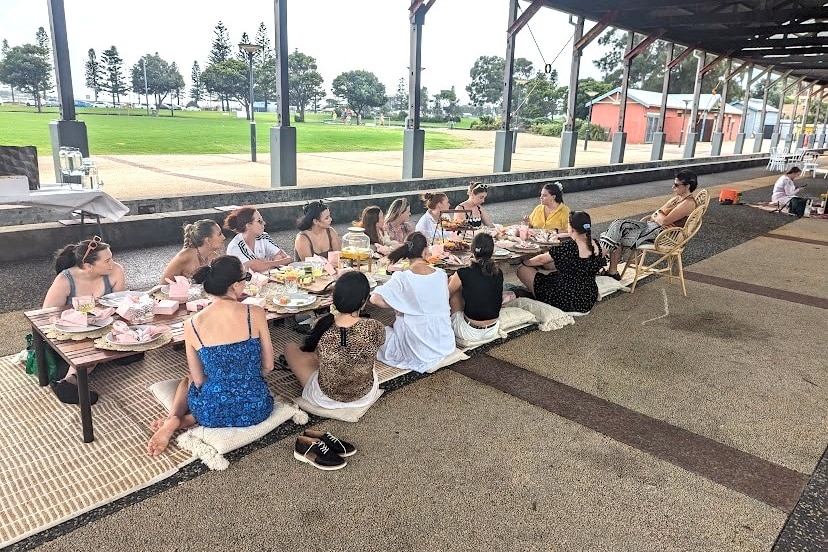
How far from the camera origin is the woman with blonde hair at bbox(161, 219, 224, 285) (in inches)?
179

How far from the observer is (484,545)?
2625mm

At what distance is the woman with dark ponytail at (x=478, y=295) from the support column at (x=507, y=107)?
465 inches

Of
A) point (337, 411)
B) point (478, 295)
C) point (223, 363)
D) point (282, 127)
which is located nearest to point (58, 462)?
point (223, 363)

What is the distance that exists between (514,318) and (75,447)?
3.60 metres

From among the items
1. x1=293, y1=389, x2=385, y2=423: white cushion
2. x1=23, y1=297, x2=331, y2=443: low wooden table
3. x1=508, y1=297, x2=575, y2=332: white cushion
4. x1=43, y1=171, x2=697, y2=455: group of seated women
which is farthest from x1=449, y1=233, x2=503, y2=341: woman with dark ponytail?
x1=23, y1=297, x2=331, y2=443: low wooden table

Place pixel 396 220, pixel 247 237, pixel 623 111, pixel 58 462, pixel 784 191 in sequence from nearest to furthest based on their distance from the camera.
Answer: pixel 58 462 < pixel 247 237 < pixel 396 220 < pixel 784 191 < pixel 623 111

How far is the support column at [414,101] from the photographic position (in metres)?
13.0

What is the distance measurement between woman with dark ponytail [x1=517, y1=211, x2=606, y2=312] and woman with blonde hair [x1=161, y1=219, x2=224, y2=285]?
10.2 feet

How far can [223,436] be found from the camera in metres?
3.27

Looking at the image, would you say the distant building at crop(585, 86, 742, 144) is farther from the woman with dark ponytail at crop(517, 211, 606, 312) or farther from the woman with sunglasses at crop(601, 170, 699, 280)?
the woman with dark ponytail at crop(517, 211, 606, 312)

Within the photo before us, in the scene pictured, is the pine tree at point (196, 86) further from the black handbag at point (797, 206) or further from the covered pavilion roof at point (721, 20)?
the black handbag at point (797, 206)

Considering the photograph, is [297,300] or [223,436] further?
[297,300]

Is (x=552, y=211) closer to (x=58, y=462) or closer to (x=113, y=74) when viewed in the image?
(x=58, y=462)

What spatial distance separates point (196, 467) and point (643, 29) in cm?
2156
